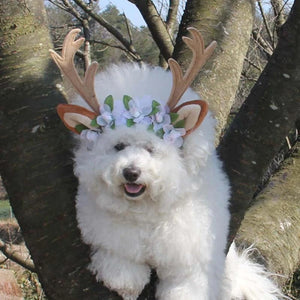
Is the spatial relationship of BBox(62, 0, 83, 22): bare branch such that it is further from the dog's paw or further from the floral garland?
the dog's paw

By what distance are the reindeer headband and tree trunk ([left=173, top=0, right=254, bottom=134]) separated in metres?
0.60

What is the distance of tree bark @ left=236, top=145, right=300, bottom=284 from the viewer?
7.26 feet

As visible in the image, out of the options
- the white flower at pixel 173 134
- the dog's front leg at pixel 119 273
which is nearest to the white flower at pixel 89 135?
the white flower at pixel 173 134

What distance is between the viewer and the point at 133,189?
1.43 metres

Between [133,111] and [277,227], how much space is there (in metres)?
1.27

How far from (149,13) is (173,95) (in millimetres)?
1978

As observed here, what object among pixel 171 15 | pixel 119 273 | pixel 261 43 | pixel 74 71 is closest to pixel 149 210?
pixel 119 273

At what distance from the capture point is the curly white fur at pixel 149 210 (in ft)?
4.71

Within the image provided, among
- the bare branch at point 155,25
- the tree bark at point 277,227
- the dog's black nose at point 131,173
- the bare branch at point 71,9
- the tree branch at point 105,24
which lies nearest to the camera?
the dog's black nose at point 131,173

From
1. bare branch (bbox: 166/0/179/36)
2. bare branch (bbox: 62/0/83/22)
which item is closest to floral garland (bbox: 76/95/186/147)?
bare branch (bbox: 166/0/179/36)

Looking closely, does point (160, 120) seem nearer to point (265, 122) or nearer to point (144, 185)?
point (144, 185)

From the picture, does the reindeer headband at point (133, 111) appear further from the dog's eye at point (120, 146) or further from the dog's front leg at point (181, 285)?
the dog's front leg at point (181, 285)

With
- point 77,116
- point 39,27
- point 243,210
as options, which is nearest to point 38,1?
point 39,27

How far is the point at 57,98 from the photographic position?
161 centimetres
